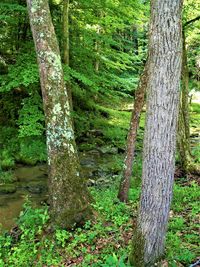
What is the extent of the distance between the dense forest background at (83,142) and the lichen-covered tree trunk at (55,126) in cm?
28

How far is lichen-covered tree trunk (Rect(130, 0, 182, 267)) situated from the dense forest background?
327 mm

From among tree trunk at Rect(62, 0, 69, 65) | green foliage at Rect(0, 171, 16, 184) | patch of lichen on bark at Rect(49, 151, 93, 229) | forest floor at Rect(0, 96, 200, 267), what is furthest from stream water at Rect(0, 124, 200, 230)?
tree trunk at Rect(62, 0, 69, 65)

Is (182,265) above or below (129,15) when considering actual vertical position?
below

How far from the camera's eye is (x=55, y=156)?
16.1ft

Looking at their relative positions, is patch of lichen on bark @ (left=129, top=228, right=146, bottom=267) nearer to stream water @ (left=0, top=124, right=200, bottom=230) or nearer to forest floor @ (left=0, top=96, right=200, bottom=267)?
forest floor @ (left=0, top=96, right=200, bottom=267)

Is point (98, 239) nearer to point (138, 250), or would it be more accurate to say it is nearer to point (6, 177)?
point (138, 250)

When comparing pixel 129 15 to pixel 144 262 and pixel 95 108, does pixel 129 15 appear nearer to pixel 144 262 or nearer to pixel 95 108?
pixel 95 108

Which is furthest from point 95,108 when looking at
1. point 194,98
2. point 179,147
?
point 194,98

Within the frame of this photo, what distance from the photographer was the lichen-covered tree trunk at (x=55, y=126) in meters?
4.87

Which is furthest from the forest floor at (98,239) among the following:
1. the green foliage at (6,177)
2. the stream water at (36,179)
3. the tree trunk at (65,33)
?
the tree trunk at (65,33)

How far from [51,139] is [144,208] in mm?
2064

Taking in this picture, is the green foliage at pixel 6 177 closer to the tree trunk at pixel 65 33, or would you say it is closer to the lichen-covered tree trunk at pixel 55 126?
the tree trunk at pixel 65 33

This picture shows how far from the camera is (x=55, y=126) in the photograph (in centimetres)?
489

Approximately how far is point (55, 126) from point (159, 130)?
7.01 ft
